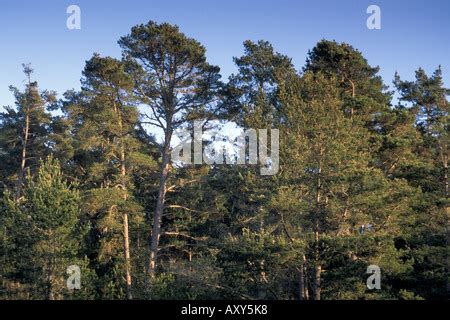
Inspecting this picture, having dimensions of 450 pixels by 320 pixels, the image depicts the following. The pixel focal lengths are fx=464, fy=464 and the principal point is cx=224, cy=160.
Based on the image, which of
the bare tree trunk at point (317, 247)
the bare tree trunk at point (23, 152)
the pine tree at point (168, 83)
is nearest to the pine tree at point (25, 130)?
the bare tree trunk at point (23, 152)

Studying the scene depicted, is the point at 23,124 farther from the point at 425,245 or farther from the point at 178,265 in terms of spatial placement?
the point at 425,245

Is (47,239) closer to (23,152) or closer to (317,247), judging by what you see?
(317,247)

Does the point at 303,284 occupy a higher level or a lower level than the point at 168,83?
lower

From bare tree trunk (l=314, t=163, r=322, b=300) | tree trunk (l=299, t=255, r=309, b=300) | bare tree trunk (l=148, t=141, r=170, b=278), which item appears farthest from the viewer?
bare tree trunk (l=148, t=141, r=170, b=278)

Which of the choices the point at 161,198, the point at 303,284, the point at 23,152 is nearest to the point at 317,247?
the point at 303,284

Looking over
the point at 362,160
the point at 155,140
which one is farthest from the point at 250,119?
the point at 155,140

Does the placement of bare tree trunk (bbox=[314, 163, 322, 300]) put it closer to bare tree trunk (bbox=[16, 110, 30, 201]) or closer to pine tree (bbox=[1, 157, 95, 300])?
pine tree (bbox=[1, 157, 95, 300])

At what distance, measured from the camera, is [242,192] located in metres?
19.1

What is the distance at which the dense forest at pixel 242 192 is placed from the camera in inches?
657

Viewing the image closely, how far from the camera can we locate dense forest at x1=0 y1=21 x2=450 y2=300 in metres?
16.7

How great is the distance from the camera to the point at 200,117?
2217 cm

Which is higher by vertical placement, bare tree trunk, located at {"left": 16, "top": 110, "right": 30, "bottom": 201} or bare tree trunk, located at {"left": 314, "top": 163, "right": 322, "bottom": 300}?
A: bare tree trunk, located at {"left": 16, "top": 110, "right": 30, "bottom": 201}

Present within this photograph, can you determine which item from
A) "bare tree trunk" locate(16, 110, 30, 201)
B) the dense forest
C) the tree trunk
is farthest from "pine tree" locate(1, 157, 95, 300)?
"bare tree trunk" locate(16, 110, 30, 201)
